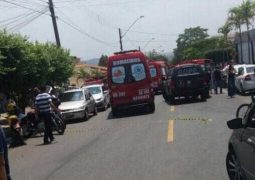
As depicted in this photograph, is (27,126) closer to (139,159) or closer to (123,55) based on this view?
(123,55)

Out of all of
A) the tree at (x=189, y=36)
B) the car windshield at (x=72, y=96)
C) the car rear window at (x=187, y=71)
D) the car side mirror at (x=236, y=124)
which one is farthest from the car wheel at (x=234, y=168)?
the tree at (x=189, y=36)

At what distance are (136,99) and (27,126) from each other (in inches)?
253

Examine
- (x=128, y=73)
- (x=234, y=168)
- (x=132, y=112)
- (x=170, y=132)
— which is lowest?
(x=132, y=112)

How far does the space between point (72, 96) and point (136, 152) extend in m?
14.0

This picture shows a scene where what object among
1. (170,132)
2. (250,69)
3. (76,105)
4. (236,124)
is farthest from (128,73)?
(236,124)

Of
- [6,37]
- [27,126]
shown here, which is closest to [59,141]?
[27,126]

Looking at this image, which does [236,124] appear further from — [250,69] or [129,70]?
[250,69]

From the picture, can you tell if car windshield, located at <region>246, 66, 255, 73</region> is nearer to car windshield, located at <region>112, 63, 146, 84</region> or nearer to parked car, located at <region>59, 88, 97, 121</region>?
car windshield, located at <region>112, 63, 146, 84</region>

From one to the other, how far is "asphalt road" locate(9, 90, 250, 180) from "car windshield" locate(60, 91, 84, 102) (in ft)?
17.5

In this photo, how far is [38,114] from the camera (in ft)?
59.5

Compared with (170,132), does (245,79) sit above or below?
above

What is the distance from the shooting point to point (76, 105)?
25.2 meters

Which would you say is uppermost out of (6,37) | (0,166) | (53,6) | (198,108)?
(53,6)

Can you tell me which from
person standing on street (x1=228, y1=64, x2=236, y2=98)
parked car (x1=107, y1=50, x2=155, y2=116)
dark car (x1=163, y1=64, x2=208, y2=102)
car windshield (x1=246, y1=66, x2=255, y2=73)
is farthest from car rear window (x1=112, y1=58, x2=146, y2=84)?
car windshield (x1=246, y1=66, x2=255, y2=73)
